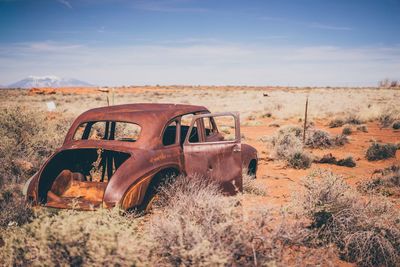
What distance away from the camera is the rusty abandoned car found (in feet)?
13.9

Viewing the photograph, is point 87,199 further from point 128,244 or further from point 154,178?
point 128,244

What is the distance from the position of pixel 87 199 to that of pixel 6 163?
3.32 m

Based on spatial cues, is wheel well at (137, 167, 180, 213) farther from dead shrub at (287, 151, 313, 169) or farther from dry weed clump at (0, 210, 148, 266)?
dead shrub at (287, 151, 313, 169)

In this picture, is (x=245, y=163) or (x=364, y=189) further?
(x=364, y=189)

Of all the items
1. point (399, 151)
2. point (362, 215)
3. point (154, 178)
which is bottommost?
point (399, 151)

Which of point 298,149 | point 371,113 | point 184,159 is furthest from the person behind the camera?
point 371,113

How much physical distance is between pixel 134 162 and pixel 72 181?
161cm

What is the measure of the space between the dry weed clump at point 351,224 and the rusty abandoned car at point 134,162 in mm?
1216

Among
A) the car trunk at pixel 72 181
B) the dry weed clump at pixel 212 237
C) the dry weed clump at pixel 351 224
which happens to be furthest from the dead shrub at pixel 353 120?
the dry weed clump at pixel 212 237

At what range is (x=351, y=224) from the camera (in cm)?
418

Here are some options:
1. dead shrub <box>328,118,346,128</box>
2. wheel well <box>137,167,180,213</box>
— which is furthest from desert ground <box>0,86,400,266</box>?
dead shrub <box>328,118,346,128</box>

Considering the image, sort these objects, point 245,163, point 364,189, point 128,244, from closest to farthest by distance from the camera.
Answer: point 128,244, point 245,163, point 364,189

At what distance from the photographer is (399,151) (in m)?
11.7

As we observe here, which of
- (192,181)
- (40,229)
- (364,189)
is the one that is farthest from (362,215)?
(40,229)
